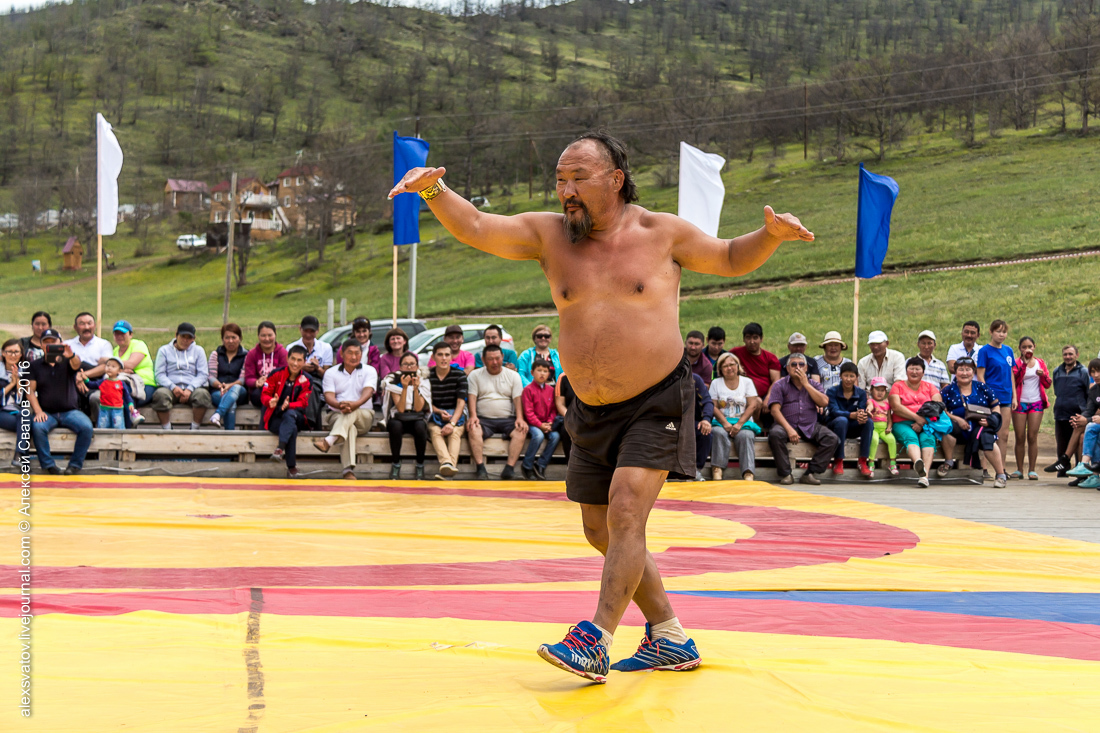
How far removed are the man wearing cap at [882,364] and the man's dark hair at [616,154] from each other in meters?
9.31

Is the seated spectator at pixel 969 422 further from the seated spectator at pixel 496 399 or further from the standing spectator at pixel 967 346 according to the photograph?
the seated spectator at pixel 496 399

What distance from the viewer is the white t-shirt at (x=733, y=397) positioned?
470 inches

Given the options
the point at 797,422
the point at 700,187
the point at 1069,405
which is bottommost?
the point at 797,422

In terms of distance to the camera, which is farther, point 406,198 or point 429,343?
point 429,343

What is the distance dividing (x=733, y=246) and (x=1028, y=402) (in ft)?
36.3

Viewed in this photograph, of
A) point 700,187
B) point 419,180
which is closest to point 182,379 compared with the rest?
point 700,187

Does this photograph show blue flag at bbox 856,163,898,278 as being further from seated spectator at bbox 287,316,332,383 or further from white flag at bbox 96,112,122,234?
white flag at bbox 96,112,122,234

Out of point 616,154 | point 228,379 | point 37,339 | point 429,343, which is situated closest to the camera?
point 616,154

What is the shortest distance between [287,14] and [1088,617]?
172095 mm

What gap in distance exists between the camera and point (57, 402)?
10.6m

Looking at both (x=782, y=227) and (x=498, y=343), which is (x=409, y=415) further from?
(x=782, y=227)

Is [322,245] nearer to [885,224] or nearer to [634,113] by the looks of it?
[634,113]

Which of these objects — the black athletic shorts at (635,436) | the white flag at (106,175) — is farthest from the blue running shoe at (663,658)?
the white flag at (106,175)

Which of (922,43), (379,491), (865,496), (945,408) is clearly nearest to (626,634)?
(379,491)
